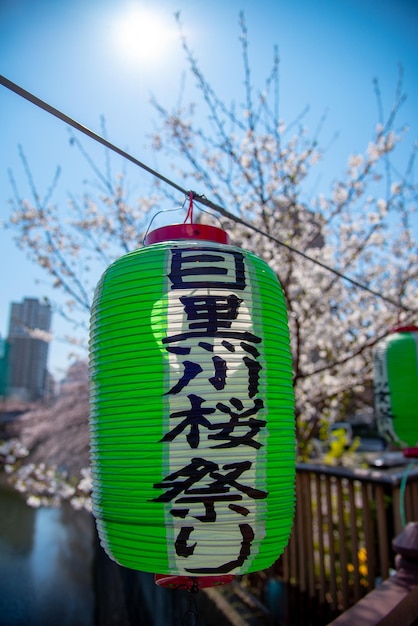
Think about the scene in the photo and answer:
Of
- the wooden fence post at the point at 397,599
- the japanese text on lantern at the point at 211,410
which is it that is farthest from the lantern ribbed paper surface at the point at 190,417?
the wooden fence post at the point at 397,599

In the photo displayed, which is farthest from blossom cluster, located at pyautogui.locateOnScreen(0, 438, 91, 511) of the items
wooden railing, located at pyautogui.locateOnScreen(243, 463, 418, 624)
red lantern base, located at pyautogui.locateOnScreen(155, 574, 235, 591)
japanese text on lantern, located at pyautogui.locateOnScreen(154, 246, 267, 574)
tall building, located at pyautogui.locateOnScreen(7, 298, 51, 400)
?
tall building, located at pyautogui.locateOnScreen(7, 298, 51, 400)

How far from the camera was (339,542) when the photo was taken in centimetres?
390

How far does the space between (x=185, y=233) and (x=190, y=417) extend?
2.32 ft

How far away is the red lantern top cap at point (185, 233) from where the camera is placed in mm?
1582

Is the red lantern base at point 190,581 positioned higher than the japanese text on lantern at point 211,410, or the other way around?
the japanese text on lantern at point 211,410

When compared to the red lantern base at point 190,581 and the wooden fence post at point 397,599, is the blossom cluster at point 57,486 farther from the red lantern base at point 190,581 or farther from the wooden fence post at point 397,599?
the red lantern base at point 190,581

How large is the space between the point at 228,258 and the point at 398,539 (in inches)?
80.4

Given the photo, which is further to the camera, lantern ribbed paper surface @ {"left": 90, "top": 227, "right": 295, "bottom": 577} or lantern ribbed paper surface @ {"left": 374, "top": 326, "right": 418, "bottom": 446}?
lantern ribbed paper surface @ {"left": 374, "top": 326, "right": 418, "bottom": 446}

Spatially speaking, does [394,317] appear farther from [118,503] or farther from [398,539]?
[118,503]

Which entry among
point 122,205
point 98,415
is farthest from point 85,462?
point 98,415

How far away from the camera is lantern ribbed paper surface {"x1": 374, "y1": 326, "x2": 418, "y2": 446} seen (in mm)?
3039

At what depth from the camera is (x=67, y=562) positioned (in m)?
10.0

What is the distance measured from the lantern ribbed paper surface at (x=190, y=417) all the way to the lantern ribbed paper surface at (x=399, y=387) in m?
2.00

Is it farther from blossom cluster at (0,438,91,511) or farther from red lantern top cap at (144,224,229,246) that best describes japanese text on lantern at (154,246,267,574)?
blossom cluster at (0,438,91,511)
